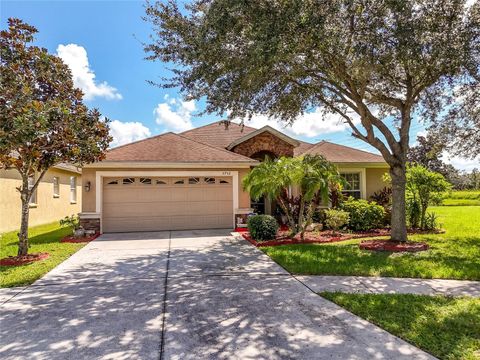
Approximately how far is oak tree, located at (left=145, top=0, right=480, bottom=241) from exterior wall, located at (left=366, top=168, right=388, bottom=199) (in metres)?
5.92

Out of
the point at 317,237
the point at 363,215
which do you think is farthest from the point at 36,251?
the point at 363,215

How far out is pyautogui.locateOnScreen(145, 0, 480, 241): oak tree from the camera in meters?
7.28

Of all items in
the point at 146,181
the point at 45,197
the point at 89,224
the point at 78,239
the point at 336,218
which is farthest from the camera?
the point at 45,197

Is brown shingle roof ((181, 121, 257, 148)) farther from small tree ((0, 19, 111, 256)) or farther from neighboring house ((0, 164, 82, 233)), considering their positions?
small tree ((0, 19, 111, 256))

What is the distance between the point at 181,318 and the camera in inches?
192

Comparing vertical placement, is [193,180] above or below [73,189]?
above

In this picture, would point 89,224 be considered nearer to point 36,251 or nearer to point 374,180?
point 36,251

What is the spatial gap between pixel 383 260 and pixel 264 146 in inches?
371

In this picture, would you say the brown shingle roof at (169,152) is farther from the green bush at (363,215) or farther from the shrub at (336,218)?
the green bush at (363,215)

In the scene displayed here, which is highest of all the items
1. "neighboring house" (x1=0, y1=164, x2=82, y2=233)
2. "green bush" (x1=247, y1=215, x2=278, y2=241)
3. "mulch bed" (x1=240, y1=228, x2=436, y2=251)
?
"neighboring house" (x1=0, y1=164, x2=82, y2=233)

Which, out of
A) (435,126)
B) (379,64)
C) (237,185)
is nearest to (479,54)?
(379,64)

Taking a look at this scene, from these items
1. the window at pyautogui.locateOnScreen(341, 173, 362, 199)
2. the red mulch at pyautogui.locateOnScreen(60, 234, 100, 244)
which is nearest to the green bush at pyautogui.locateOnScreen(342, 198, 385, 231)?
the window at pyautogui.locateOnScreen(341, 173, 362, 199)

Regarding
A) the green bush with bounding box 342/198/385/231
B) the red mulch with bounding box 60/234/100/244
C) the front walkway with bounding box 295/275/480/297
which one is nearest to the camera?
the front walkway with bounding box 295/275/480/297

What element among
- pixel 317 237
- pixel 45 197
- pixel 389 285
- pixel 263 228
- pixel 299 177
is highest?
pixel 299 177
